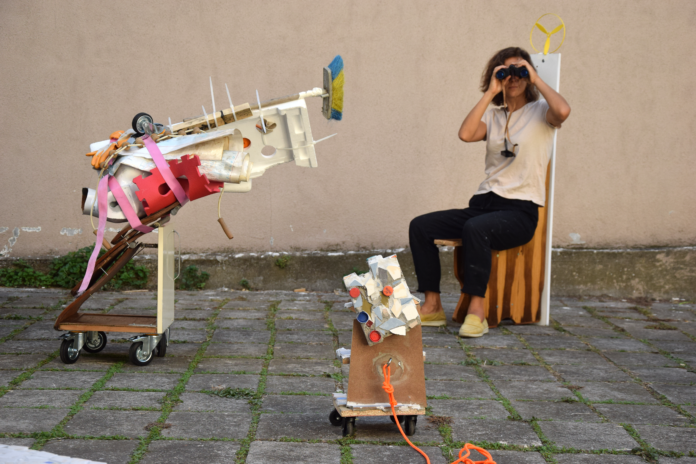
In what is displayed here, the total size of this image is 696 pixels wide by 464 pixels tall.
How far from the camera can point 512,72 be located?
404cm

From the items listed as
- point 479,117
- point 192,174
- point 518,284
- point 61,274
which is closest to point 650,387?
point 518,284

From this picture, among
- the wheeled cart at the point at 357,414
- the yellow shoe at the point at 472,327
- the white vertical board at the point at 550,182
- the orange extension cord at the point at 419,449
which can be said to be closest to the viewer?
the orange extension cord at the point at 419,449

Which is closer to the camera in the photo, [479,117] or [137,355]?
[137,355]

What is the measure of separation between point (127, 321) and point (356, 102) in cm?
257

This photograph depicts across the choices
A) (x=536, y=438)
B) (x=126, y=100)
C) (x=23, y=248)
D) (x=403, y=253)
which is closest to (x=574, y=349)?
(x=536, y=438)

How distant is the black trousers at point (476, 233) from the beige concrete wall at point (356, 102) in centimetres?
97

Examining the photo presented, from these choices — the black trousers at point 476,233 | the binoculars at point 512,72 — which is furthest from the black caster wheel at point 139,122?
the binoculars at point 512,72

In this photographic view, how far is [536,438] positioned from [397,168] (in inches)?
119

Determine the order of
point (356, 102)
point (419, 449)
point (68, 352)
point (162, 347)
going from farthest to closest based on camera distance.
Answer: point (356, 102)
point (162, 347)
point (68, 352)
point (419, 449)

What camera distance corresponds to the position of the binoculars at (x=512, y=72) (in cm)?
400

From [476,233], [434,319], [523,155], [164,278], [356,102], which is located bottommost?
[434,319]

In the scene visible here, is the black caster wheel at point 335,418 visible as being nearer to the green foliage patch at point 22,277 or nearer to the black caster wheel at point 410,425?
the black caster wheel at point 410,425

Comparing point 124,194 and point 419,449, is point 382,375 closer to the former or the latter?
point 419,449

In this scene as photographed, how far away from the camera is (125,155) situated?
116 inches
